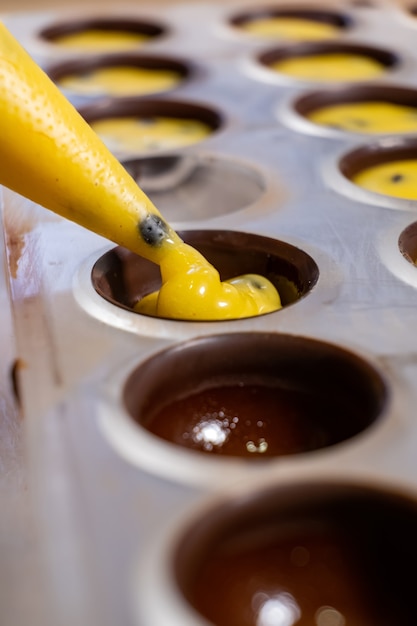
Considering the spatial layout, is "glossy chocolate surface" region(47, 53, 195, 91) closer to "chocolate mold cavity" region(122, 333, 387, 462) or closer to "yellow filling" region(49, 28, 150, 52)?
"yellow filling" region(49, 28, 150, 52)

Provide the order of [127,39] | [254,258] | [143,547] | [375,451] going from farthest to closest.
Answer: [127,39], [254,258], [375,451], [143,547]

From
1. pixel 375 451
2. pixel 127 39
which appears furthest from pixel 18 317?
pixel 127 39

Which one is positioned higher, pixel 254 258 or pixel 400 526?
pixel 400 526

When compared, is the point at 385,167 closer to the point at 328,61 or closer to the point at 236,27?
the point at 328,61

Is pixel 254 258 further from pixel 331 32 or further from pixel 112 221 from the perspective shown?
pixel 331 32

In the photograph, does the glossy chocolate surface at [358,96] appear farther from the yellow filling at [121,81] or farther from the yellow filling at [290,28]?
the yellow filling at [290,28]

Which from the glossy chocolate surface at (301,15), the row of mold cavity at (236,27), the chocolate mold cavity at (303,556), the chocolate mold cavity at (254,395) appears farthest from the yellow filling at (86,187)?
the glossy chocolate surface at (301,15)

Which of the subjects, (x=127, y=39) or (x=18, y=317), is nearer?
(x=18, y=317)
